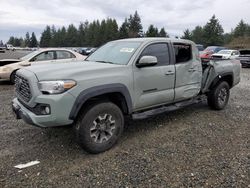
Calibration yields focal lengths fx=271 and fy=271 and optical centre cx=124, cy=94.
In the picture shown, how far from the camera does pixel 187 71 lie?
5.77 meters

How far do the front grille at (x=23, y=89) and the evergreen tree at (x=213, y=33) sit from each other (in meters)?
74.5

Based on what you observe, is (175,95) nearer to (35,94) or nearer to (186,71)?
(186,71)

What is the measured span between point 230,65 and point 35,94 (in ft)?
17.3

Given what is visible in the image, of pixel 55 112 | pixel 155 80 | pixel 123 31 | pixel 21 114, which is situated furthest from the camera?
pixel 123 31

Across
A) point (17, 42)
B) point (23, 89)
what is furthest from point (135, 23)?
point (23, 89)

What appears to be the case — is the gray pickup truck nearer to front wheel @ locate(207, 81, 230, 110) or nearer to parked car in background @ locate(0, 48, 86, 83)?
front wheel @ locate(207, 81, 230, 110)

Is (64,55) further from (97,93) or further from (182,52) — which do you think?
(97,93)

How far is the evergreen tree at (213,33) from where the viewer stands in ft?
241

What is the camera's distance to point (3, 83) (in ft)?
37.9

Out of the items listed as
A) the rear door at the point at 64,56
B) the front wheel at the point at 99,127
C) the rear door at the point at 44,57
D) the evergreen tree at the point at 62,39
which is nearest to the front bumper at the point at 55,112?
the front wheel at the point at 99,127

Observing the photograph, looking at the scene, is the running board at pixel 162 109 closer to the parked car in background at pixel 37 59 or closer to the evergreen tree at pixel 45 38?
the parked car in background at pixel 37 59

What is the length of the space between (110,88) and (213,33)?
7533 centimetres

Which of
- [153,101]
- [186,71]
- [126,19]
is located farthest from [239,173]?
[126,19]

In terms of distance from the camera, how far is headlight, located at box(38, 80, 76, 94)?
3836 mm
